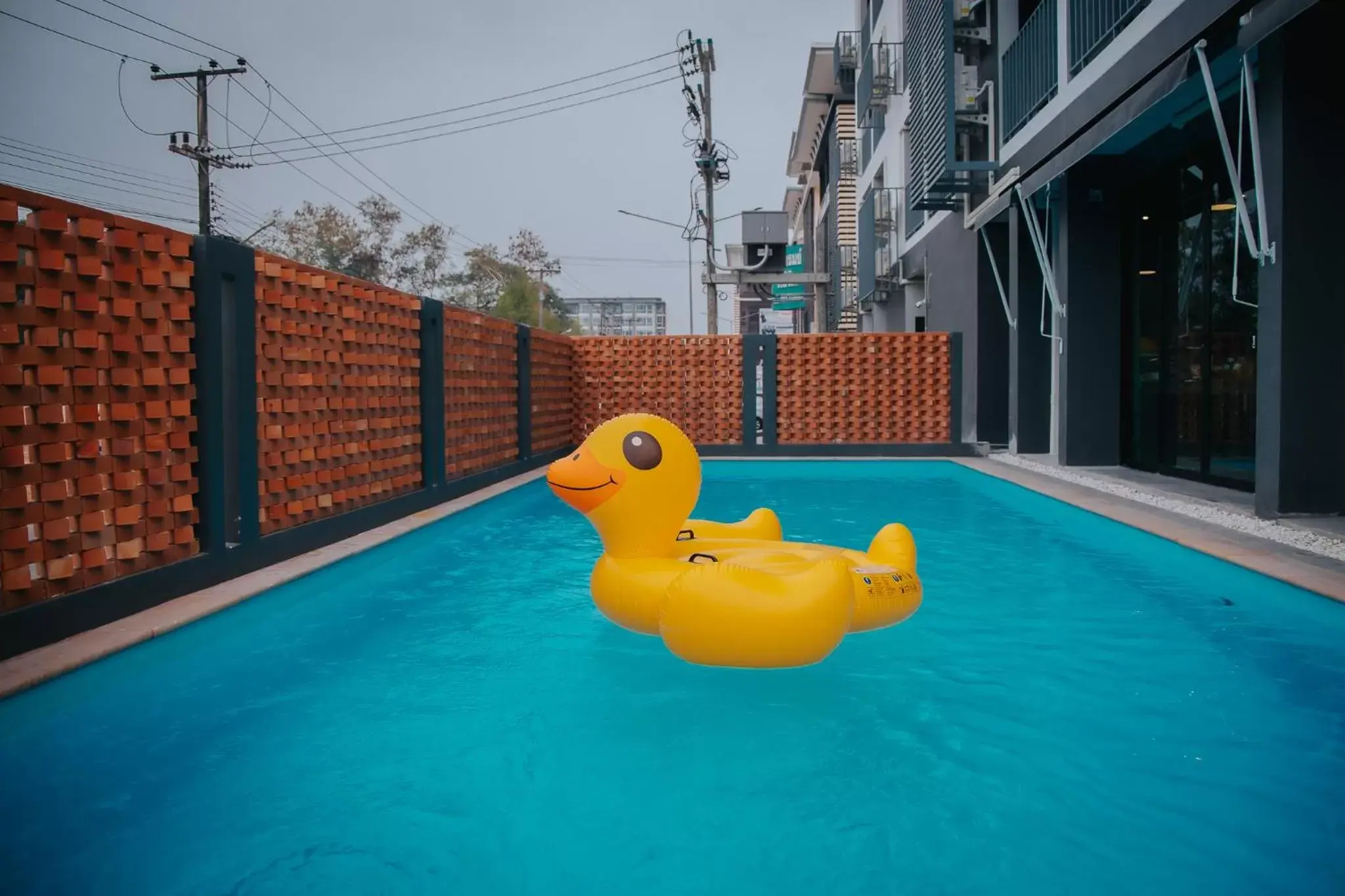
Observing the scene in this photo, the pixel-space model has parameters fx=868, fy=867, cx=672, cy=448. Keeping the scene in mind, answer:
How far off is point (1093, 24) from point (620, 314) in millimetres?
118343

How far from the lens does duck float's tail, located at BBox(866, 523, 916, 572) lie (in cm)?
402

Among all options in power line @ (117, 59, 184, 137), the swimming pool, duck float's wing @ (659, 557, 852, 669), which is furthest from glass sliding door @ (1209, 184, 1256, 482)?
power line @ (117, 59, 184, 137)

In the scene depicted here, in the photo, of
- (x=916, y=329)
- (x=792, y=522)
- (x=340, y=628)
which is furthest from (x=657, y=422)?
(x=916, y=329)

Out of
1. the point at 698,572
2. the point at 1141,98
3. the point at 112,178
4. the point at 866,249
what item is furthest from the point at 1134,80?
the point at 112,178

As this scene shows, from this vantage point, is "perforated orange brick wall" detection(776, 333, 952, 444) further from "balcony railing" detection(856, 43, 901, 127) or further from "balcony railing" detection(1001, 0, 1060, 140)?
"balcony railing" detection(856, 43, 901, 127)

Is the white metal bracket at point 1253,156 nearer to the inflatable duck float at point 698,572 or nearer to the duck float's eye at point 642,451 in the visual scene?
the inflatable duck float at point 698,572

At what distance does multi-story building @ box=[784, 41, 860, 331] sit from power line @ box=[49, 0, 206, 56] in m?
16.6

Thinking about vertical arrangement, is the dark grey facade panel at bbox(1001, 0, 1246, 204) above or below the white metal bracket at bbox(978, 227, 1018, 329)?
above

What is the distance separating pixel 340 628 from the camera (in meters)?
4.29

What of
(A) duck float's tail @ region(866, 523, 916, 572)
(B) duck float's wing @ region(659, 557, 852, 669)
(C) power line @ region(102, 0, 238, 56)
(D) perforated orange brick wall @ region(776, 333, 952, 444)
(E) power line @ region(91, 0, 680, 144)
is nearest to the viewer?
(B) duck float's wing @ region(659, 557, 852, 669)

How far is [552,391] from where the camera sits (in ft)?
40.4

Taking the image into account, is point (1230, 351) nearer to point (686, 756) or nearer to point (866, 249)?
point (686, 756)

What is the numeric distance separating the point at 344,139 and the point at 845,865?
137ft

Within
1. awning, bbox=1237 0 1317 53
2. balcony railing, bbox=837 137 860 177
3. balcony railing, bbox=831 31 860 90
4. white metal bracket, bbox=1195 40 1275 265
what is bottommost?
white metal bracket, bbox=1195 40 1275 265
